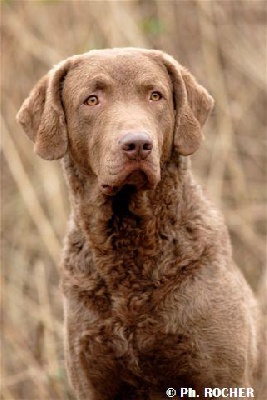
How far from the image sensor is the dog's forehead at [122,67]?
5.38 meters

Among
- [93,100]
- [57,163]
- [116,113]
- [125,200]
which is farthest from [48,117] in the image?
[57,163]

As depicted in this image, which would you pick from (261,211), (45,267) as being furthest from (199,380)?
(261,211)

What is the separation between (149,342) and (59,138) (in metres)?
1.04

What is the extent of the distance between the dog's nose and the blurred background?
3.90 metres

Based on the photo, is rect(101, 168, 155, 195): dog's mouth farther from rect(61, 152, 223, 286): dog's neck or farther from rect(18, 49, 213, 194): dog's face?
rect(61, 152, 223, 286): dog's neck

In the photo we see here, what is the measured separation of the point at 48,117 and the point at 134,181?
24.8 inches

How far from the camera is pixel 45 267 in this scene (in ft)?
Answer: 31.3

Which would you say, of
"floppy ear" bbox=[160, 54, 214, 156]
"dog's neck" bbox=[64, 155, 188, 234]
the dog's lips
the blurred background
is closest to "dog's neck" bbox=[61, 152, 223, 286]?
"dog's neck" bbox=[64, 155, 188, 234]

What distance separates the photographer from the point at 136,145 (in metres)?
5.01

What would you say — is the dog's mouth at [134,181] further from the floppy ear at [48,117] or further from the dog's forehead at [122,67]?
the dog's forehead at [122,67]

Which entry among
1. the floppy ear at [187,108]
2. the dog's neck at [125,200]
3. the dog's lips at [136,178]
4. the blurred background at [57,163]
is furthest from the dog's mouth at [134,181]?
the blurred background at [57,163]

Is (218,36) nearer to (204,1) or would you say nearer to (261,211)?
(204,1)

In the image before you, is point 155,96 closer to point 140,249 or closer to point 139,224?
point 139,224

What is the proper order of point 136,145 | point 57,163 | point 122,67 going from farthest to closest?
point 57,163 < point 122,67 < point 136,145
